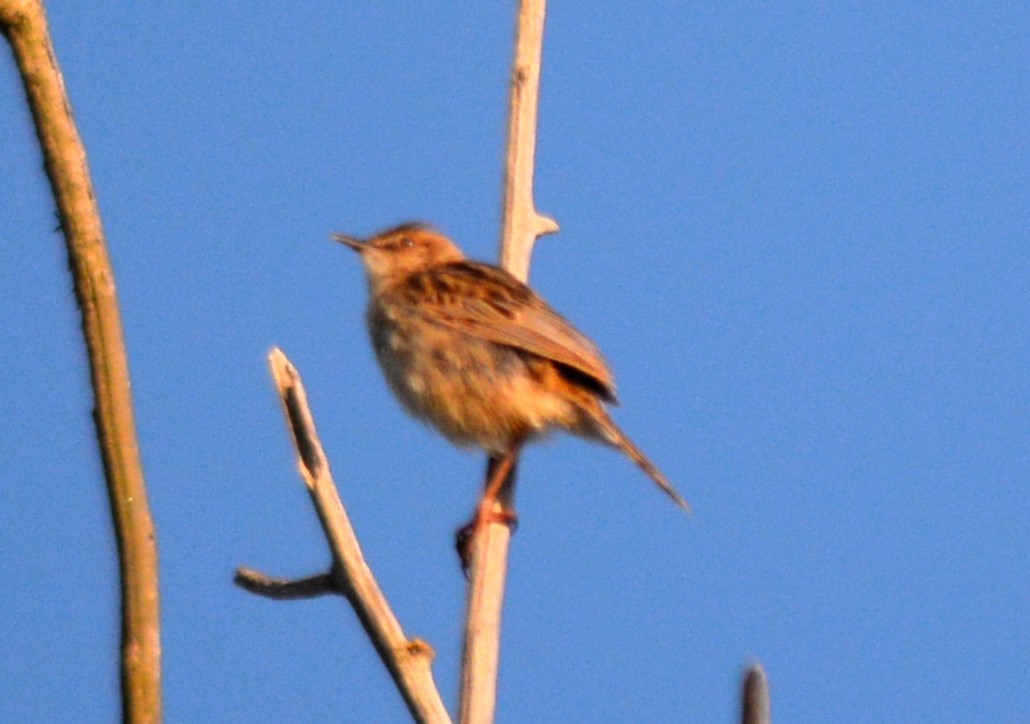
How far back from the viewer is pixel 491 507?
14.4 feet

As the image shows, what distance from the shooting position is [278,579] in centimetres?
302

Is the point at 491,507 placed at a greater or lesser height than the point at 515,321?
lesser

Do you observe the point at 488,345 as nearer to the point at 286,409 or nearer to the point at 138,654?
the point at 286,409

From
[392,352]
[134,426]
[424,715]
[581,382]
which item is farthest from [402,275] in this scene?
[134,426]

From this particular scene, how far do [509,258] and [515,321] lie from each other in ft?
3.42

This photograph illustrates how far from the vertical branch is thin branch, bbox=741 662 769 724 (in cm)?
82

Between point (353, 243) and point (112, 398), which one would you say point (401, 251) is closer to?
point (353, 243)

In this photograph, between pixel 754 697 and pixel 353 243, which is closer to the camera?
pixel 754 697

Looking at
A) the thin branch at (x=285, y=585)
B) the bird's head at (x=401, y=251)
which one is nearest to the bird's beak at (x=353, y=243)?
the bird's head at (x=401, y=251)

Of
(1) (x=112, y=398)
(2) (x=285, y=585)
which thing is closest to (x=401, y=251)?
(2) (x=285, y=585)

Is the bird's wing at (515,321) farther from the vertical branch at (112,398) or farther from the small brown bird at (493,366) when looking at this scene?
the vertical branch at (112,398)

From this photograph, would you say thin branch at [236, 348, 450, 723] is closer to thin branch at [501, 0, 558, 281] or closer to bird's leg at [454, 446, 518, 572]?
bird's leg at [454, 446, 518, 572]

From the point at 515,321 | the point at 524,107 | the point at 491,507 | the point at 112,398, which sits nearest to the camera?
the point at 112,398

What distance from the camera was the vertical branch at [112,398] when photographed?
6.86 ft
